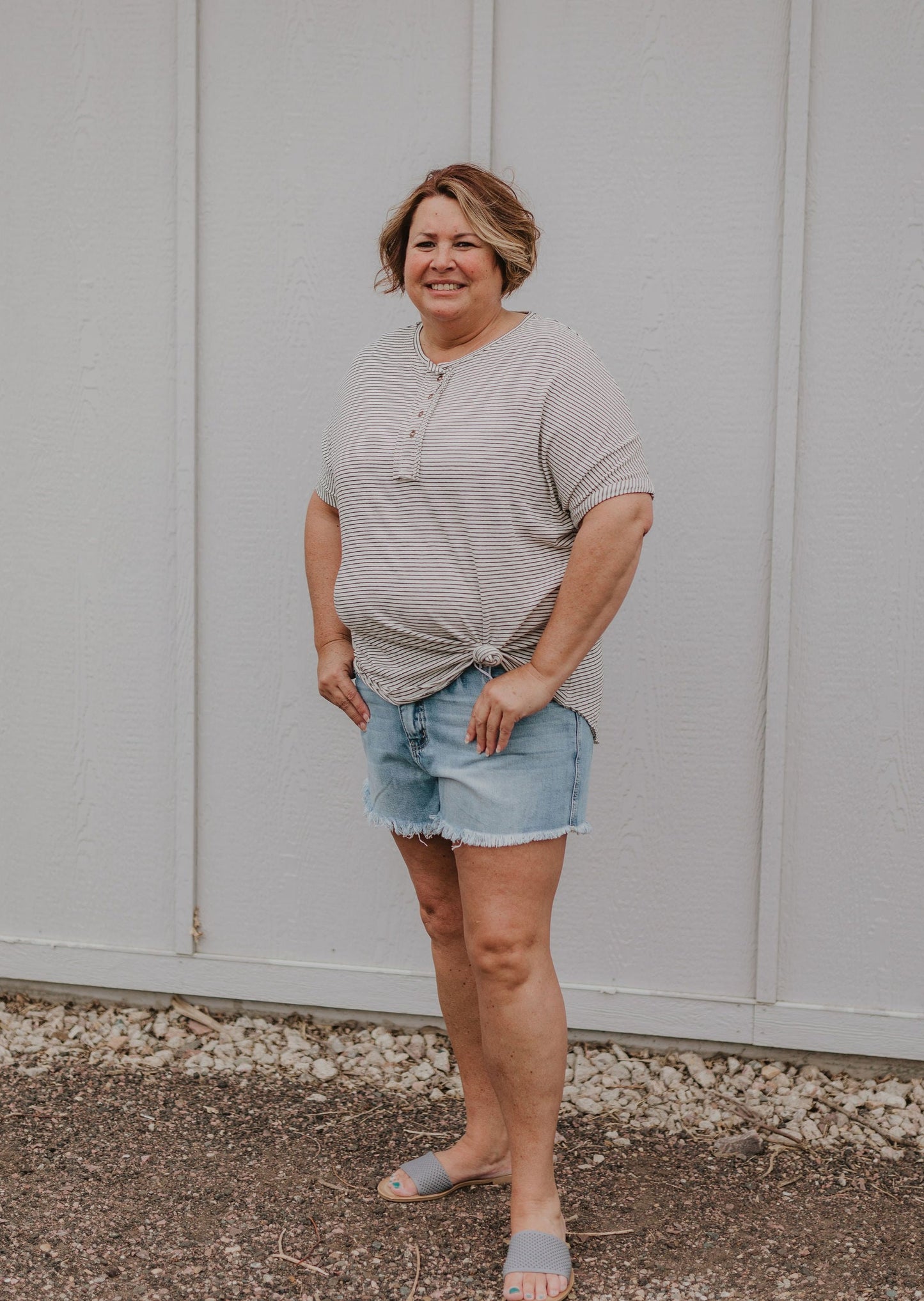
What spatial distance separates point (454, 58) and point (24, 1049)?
261 cm

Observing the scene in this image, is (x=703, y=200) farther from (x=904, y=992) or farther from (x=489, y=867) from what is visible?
(x=904, y=992)

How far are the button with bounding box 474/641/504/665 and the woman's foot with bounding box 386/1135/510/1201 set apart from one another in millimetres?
1017

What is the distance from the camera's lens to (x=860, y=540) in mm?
2877

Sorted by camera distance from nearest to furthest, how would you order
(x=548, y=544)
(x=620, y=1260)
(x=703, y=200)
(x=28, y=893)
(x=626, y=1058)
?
(x=548, y=544), (x=620, y=1260), (x=703, y=200), (x=626, y=1058), (x=28, y=893)

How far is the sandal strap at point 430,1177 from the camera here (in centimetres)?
246

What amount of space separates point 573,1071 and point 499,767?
1.26m

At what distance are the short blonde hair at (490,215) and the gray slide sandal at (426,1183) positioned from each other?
1659 millimetres

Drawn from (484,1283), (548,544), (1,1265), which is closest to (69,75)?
(548,544)

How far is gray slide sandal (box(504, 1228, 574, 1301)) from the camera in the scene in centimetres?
213

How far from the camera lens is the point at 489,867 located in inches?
83.0

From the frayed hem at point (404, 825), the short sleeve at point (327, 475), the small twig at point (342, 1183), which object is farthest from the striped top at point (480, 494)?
the small twig at point (342, 1183)

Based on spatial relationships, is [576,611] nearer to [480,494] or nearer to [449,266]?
[480,494]

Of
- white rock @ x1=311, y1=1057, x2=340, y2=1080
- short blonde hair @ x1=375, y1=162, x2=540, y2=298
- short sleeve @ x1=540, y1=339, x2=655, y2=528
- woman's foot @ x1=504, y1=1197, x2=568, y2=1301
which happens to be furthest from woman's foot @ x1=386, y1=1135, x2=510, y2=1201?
short blonde hair @ x1=375, y1=162, x2=540, y2=298

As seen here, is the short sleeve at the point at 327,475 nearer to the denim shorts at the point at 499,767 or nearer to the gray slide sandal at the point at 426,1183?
the denim shorts at the point at 499,767
